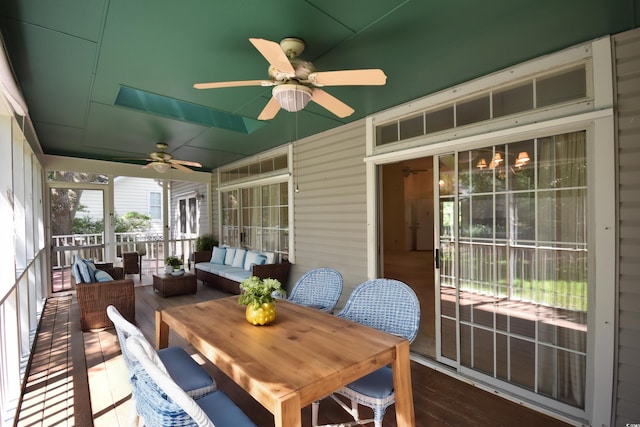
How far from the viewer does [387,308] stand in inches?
89.4

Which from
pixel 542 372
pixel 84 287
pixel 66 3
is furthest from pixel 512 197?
pixel 84 287

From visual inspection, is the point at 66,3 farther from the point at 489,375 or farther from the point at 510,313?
the point at 489,375

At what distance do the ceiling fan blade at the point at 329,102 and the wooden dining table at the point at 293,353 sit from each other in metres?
1.65

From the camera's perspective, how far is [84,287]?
3.89 metres

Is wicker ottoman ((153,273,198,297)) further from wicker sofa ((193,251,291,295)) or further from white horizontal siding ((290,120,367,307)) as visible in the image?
white horizontal siding ((290,120,367,307))

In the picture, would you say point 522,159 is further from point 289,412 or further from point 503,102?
point 289,412

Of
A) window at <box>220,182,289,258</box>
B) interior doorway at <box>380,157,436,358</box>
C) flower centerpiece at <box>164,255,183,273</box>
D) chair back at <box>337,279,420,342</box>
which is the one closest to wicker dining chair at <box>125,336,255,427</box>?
chair back at <box>337,279,420,342</box>

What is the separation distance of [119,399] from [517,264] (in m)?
3.58

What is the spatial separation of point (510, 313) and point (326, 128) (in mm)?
3136

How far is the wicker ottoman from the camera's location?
5.47 metres

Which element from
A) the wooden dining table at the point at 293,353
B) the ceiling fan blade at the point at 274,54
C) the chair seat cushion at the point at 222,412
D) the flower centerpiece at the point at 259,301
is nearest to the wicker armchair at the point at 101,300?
the wooden dining table at the point at 293,353

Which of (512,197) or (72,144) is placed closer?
(512,197)

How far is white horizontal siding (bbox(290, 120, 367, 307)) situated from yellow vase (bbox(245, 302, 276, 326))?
2.05 meters

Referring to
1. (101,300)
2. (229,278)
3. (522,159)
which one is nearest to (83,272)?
(101,300)
